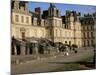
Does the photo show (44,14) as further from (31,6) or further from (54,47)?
(54,47)

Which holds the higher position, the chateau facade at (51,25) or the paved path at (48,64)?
the chateau facade at (51,25)

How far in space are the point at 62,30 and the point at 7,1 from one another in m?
→ 0.72

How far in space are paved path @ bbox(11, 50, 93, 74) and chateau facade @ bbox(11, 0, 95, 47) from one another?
0.14 m

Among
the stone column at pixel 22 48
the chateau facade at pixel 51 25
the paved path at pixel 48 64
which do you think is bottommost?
the paved path at pixel 48 64

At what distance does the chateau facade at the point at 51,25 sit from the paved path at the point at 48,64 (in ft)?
0.44

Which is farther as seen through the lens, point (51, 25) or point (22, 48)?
point (51, 25)

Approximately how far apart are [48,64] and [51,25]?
451mm

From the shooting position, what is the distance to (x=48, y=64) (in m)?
2.40

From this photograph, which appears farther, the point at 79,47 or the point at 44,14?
the point at 79,47

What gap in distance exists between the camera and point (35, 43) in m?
2.36

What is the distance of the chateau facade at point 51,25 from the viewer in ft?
7.48

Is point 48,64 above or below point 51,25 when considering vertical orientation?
below

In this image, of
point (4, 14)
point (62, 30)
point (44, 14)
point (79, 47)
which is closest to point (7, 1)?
point (4, 14)

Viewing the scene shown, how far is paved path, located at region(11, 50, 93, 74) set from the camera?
7.46 ft
